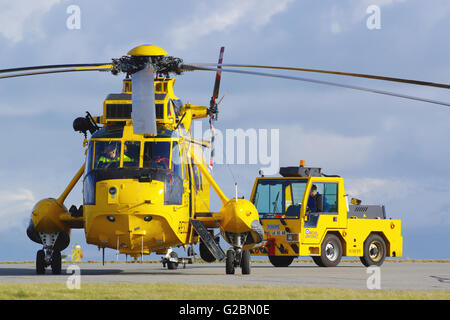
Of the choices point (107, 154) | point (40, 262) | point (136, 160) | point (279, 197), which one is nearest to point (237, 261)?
point (136, 160)

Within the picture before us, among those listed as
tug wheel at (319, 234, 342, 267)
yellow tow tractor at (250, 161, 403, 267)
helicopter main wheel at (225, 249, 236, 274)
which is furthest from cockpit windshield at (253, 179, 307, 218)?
helicopter main wheel at (225, 249, 236, 274)

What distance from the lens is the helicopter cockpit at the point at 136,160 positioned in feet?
66.6

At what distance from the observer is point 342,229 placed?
88.9 feet

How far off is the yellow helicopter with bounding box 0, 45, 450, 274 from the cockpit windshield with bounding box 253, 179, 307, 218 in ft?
12.5

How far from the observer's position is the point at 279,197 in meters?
26.7

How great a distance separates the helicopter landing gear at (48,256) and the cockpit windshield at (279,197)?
7.22m

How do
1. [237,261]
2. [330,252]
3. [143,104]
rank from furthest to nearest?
[330,252] < [237,261] < [143,104]

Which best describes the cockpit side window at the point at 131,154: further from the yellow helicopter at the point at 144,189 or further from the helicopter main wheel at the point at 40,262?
the helicopter main wheel at the point at 40,262

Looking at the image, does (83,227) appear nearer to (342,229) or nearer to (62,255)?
(62,255)

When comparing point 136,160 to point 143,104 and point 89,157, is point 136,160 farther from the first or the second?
point 143,104

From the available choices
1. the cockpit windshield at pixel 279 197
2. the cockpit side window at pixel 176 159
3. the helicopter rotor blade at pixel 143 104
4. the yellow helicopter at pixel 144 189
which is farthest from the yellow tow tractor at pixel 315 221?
the helicopter rotor blade at pixel 143 104

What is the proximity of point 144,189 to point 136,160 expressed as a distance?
98cm
